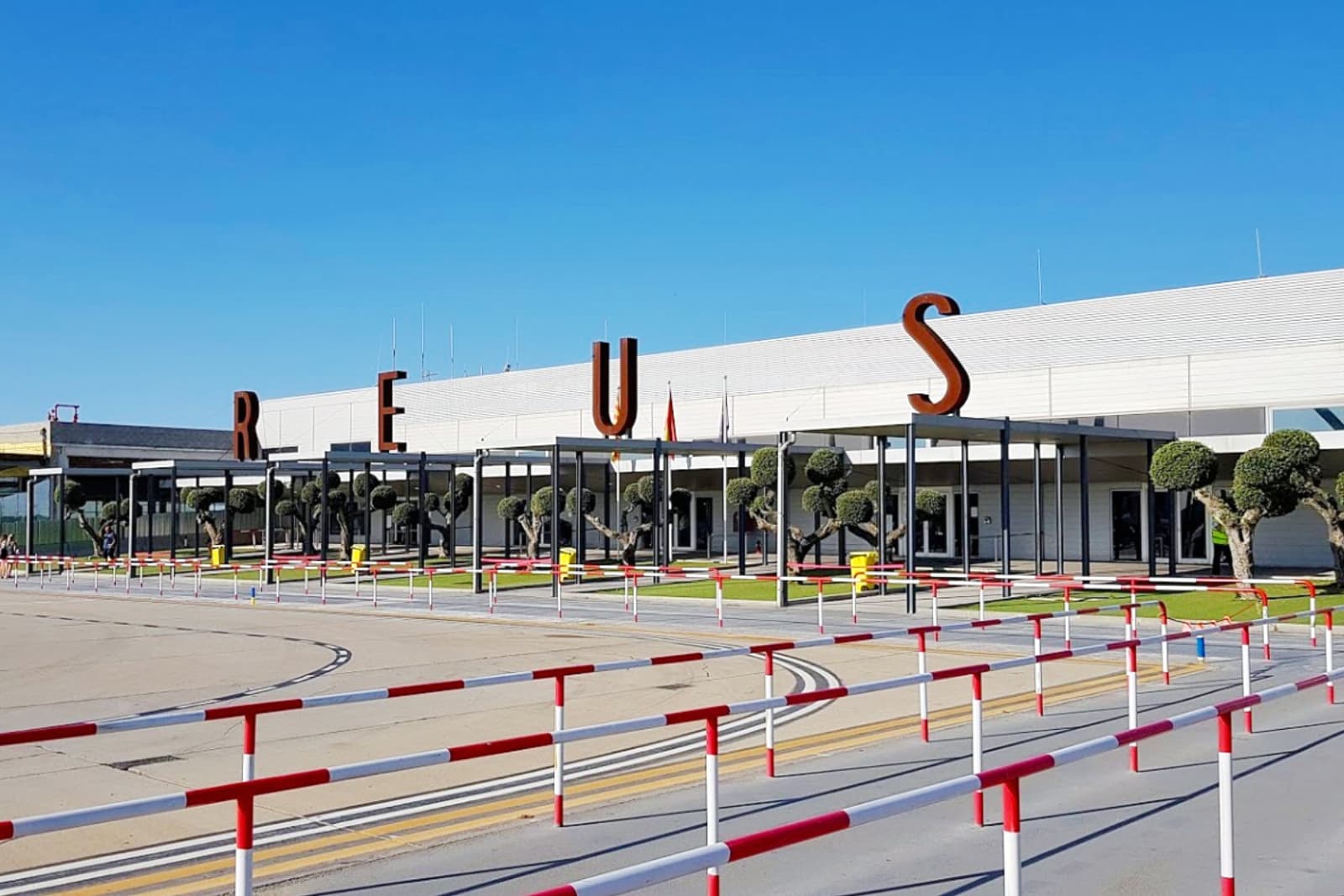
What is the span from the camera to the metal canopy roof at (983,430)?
96.7ft

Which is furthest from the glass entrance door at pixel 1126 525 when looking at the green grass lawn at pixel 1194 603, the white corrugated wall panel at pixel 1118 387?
the green grass lawn at pixel 1194 603

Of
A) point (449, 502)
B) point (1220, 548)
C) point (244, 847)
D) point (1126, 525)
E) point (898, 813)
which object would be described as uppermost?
→ point (449, 502)

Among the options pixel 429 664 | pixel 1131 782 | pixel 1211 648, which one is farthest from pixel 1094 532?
pixel 1131 782

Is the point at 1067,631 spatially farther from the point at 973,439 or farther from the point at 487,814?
the point at 973,439

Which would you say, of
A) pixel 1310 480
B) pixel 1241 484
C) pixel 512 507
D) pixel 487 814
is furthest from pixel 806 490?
pixel 487 814

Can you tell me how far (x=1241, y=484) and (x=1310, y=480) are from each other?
145 centimetres

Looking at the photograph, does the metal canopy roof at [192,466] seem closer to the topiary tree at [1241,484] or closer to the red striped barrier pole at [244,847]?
the topiary tree at [1241,484]

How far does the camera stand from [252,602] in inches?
1321

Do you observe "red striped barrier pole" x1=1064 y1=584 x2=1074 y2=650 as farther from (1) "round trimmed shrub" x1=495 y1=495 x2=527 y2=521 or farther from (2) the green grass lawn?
(1) "round trimmed shrub" x1=495 y1=495 x2=527 y2=521

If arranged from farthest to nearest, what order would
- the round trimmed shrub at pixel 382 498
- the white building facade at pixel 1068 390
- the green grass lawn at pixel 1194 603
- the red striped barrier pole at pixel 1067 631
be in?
the round trimmed shrub at pixel 382 498, the white building facade at pixel 1068 390, the green grass lawn at pixel 1194 603, the red striped barrier pole at pixel 1067 631

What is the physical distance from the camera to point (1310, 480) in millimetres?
29094

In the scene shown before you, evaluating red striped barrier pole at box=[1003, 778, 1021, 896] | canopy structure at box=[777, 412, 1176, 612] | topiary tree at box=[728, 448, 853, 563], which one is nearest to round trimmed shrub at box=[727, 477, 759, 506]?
topiary tree at box=[728, 448, 853, 563]

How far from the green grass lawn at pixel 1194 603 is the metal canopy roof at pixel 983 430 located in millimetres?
3971

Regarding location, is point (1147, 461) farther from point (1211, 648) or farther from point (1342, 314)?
point (1211, 648)
